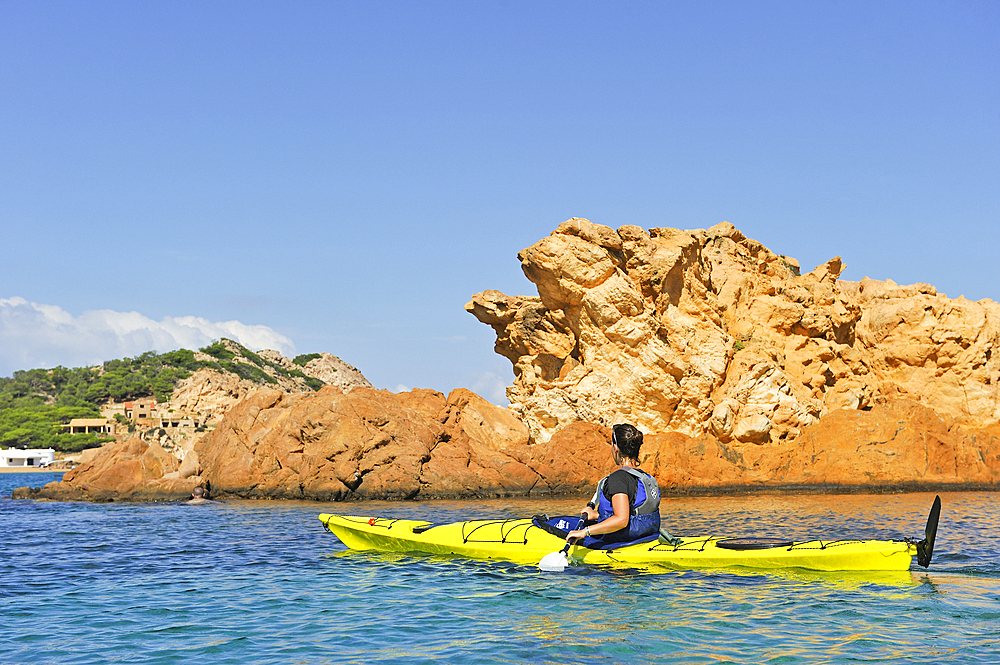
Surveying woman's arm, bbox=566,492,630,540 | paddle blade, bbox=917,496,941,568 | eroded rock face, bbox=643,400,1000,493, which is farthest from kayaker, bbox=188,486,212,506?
paddle blade, bbox=917,496,941,568

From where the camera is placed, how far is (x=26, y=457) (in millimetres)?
63406

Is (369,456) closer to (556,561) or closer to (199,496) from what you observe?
(199,496)

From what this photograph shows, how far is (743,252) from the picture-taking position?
31.4 metres

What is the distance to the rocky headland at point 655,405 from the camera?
2319 centimetres

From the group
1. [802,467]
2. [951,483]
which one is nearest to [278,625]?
[802,467]

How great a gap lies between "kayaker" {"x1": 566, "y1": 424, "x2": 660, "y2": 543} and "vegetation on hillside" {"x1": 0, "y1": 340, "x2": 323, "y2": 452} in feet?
220

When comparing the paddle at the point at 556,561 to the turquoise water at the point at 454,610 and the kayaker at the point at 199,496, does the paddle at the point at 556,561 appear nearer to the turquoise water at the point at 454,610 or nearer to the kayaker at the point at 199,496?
the turquoise water at the point at 454,610

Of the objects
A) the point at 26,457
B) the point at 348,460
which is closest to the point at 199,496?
the point at 348,460

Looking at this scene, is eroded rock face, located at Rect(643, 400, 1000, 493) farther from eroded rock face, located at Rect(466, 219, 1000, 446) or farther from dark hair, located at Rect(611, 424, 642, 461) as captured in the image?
dark hair, located at Rect(611, 424, 642, 461)

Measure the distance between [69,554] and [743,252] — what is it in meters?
26.1

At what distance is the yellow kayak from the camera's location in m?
8.52

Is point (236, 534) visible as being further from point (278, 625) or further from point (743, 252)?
point (743, 252)

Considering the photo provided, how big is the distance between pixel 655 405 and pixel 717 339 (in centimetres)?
330

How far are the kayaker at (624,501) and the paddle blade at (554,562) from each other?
0.25 metres
